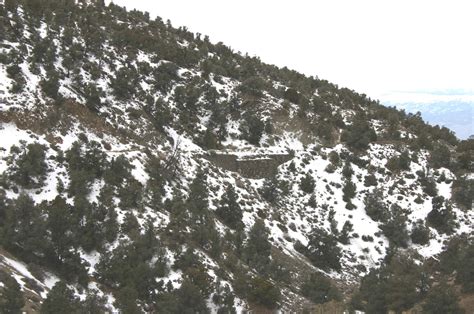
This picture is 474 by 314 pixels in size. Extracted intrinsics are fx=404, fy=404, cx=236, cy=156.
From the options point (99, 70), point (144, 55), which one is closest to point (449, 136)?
point (144, 55)

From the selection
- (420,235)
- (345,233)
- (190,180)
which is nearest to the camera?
(190,180)

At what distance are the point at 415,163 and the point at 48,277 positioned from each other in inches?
1333

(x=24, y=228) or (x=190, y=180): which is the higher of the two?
(x=190, y=180)

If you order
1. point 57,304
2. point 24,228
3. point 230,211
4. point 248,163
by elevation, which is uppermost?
point 248,163

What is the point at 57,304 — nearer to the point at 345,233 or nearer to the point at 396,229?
the point at 345,233

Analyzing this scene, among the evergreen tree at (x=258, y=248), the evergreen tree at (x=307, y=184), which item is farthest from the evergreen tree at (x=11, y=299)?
the evergreen tree at (x=307, y=184)

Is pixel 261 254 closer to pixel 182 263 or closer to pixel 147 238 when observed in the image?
pixel 182 263

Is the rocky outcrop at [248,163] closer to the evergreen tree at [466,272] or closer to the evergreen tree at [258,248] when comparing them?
the evergreen tree at [258,248]

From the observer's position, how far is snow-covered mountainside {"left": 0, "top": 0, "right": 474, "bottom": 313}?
18688 mm

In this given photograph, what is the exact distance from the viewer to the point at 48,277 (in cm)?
1673

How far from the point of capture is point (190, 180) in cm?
2989

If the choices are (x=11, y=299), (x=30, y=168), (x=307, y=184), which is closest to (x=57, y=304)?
(x=11, y=299)

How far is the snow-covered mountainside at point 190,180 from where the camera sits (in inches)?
736

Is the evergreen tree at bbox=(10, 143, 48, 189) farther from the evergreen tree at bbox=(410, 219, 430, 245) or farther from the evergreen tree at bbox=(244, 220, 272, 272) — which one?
the evergreen tree at bbox=(410, 219, 430, 245)
